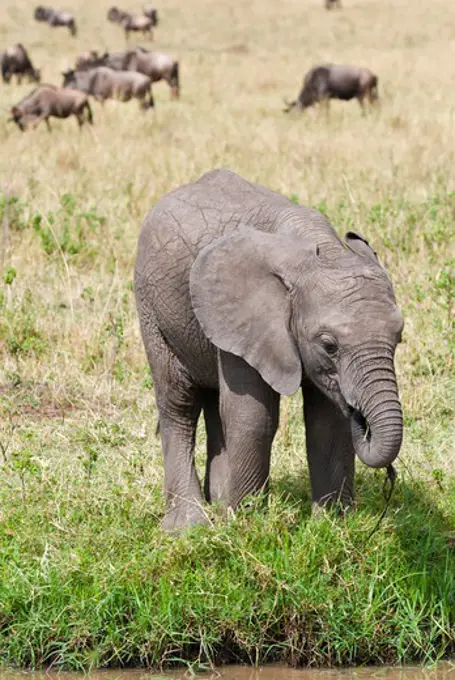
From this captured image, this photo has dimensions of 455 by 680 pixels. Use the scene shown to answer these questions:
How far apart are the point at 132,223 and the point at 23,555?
5.62 m

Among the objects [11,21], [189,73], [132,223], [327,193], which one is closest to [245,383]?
[132,223]

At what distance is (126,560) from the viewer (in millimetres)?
5430

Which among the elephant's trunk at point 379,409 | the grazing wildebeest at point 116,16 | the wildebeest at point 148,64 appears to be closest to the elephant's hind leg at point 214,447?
the elephant's trunk at point 379,409

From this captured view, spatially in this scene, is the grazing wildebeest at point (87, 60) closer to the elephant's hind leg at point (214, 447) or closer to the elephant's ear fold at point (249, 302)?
the elephant's hind leg at point (214, 447)

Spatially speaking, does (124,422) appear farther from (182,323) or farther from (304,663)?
(304,663)

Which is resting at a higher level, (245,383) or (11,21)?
(245,383)

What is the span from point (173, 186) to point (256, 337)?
699 centimetres

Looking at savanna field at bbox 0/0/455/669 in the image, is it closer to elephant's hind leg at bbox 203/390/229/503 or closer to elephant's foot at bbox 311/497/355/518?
elephant's foot at bbox 311/497/355/518

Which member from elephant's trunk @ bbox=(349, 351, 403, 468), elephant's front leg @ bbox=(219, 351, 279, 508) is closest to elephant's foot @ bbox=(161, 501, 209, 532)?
elephant's front leg @ bbox=(219, 351, 279, 508)

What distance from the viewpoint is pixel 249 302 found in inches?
209

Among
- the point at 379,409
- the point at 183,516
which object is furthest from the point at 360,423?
the point at 183,516

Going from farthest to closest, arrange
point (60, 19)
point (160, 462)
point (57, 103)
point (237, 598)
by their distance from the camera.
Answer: point (60, 19) < point (57, 103) < point (160, 462) < point (237, 598)

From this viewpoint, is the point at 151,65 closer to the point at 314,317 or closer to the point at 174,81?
the point at 174,81

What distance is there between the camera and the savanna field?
5.18m
